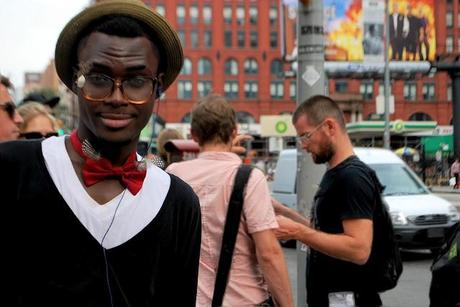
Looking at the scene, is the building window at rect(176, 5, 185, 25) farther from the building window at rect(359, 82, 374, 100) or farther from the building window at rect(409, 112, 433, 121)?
the building window at rect(409, 112, 433, 121)

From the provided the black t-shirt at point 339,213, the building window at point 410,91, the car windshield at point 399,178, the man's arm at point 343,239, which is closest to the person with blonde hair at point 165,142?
the black t-shirt at point 339,213

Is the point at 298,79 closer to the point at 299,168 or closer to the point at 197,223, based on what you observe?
the point at 299,168

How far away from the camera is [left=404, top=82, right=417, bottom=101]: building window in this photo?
81.7 metres

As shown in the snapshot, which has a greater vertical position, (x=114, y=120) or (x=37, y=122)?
(x=114, y=120)

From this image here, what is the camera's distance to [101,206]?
5.38ft

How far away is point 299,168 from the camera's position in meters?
5.65

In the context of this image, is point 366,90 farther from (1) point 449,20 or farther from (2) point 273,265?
(2) point 273,265

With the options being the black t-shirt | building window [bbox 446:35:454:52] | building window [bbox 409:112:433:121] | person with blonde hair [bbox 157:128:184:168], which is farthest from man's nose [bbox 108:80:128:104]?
building window [bbox 409:112:433:121]

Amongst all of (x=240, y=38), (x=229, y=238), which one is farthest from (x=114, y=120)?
(x=240, y=38)

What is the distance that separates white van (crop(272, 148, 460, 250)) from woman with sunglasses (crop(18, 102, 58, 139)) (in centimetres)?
689

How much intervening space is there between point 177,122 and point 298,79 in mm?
81600

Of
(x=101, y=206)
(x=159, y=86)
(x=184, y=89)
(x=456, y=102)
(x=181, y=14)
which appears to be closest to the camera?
(x=101, y=206)

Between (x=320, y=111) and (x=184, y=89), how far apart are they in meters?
83.7

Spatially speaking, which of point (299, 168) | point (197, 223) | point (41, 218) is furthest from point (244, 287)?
point (299, 168)
